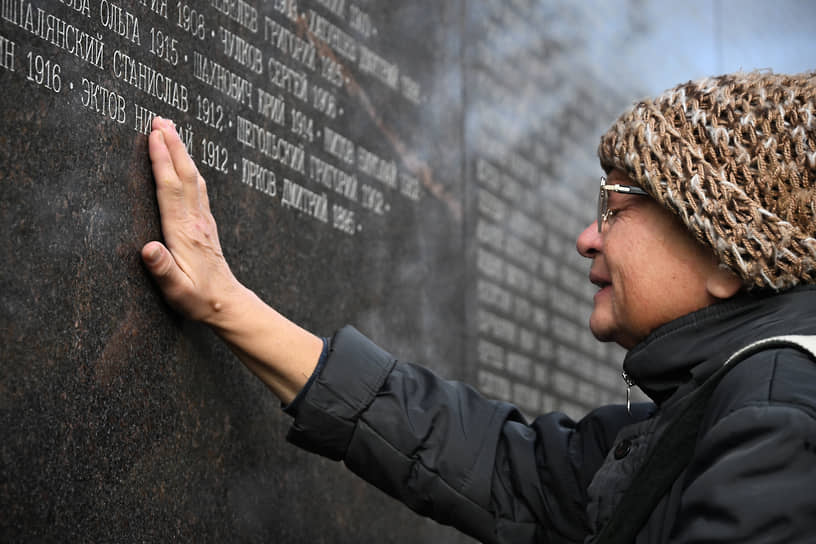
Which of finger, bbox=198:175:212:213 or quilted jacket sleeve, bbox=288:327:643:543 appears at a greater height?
finger, bbox=198:175:212:213

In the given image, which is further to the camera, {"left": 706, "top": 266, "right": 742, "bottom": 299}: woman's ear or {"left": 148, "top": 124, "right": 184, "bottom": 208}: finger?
{"left": 148, "top": 124, "right": 184, "bottom": 208}: finger

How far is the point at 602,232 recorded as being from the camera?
8.76 feet

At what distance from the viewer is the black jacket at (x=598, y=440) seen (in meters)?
1.83

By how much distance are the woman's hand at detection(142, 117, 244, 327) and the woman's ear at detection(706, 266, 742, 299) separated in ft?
3.52

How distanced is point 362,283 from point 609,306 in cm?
107

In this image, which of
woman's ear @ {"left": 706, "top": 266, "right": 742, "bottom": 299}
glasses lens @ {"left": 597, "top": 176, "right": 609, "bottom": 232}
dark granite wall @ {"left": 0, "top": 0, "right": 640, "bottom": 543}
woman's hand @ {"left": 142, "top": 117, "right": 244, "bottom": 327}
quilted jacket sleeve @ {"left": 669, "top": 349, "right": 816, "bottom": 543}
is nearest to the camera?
quilted jacket sleeve @ {"left": 669, "top": 349, "right": 816, "bottom": 543}

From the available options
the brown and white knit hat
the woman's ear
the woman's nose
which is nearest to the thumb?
the woman's nose

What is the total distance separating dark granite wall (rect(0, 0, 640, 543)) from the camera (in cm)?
223

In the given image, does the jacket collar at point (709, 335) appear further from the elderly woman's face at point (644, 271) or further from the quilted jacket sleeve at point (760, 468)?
the quilted jacket sleeve at point (760, 468)

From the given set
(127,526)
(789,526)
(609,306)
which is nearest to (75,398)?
(127,526)

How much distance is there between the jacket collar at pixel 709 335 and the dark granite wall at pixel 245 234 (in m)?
1.04

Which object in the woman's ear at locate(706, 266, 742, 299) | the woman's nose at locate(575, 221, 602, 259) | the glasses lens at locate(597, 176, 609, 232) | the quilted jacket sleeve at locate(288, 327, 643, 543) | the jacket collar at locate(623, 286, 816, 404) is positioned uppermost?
the glasses lens at locate(597, 176, 609, 232)

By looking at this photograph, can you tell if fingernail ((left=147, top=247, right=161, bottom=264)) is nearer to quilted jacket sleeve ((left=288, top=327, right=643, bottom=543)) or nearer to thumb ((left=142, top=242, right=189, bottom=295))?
thumb ((left=142, top=242, right=189, bottom=295))

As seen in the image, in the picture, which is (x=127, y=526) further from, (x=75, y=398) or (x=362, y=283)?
(x=362, y=283)
